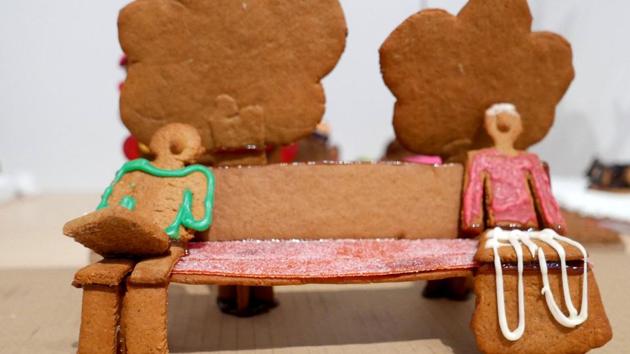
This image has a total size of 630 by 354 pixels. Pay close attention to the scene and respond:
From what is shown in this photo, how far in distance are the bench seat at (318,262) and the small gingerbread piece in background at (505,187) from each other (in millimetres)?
231

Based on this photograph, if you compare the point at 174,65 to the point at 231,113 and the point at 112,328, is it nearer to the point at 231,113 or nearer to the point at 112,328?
the point at 231,113

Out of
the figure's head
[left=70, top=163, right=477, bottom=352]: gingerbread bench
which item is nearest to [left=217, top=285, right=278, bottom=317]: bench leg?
[left=70, top=163, right=477, bottom=352]: gingerbread bench

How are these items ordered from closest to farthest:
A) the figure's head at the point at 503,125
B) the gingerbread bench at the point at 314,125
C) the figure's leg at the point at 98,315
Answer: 1. the figure's leg at the point at 98,315
2. the gingerbread bench at the point at 314,125
3. the figure's head at the point at 503,125

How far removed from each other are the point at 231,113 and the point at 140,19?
0.64 meters

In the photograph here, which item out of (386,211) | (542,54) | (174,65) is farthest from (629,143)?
(174,65)

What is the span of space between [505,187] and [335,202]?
0.86 metres

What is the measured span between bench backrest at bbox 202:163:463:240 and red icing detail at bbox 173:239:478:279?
77 mm

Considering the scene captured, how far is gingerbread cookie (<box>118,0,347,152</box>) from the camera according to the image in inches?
104

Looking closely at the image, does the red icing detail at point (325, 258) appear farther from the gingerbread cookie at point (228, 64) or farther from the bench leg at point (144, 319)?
the gingerbread cookie at point (228, 64)

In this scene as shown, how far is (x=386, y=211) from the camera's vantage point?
8.77ft

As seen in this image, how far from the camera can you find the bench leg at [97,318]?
189 centimetres

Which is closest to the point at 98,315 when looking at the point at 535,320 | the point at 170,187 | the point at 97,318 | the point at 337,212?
the point at 97,318

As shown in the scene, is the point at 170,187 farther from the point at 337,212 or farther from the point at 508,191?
the point at 508,191

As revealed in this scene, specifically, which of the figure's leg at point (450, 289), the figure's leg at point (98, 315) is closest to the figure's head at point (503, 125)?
the figure's leg at point (450, 289)
